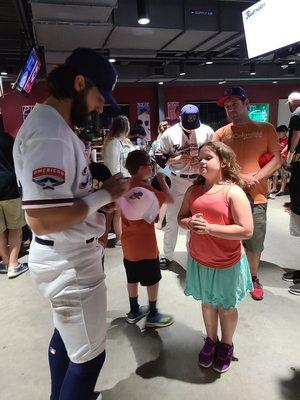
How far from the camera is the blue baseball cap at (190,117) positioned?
3.02m

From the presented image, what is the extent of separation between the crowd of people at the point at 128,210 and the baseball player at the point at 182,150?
0.01m

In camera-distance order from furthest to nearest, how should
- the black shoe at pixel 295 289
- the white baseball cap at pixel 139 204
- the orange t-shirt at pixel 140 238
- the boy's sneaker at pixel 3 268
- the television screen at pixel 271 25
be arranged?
the boy's sneaker at pixel 3 268, the television screen at pixel 271 25, the black shoe at pixel 295 289, the orange t-shirt at pixel 140 238, the white baseball cap at pixel 139 204

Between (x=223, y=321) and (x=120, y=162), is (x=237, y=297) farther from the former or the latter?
(x=120, y=162)

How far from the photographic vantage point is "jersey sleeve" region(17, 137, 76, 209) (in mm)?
1024

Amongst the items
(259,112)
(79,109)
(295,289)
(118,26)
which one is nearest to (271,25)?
(118,26)

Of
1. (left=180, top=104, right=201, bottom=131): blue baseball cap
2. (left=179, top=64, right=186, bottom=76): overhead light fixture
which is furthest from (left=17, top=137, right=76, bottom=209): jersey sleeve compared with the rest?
(left=179, top=64, right=186, bottom=76): overhead light fixture

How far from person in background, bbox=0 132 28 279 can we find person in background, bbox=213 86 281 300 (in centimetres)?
237

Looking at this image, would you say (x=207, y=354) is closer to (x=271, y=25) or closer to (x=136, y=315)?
(x=136, y=315)

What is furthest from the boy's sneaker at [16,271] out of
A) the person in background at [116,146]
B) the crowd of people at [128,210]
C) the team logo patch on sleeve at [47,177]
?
the team logo patch on sleeve at [47,177]

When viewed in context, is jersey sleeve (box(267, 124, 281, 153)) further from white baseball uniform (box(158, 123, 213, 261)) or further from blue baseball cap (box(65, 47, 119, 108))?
blue baseball cap (box(65, 47, 119, 108))

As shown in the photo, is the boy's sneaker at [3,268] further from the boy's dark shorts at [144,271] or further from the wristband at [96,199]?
the wristband at [96,199]

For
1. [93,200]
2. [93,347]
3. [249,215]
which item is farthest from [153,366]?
[93,200]

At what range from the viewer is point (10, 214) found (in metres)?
3.61

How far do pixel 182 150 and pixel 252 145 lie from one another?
0.73m
